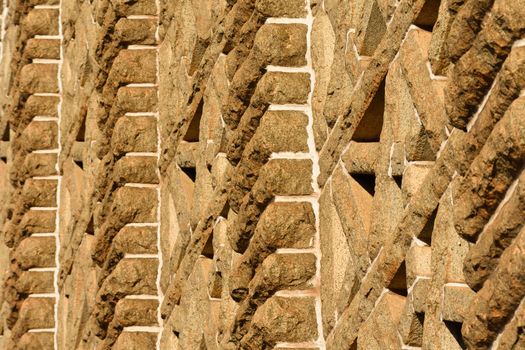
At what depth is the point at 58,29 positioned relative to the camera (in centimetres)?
496

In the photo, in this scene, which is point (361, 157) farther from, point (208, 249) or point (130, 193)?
point (130, 193)

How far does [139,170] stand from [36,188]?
124 centimetres

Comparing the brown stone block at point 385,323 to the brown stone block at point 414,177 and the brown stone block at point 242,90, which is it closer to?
the brown stone block at point 414,177

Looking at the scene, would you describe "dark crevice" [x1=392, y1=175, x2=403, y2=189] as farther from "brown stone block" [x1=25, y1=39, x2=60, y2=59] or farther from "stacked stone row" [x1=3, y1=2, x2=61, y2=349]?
"brown stone block" [x1=25, y1=39, x2=60, y2=59]

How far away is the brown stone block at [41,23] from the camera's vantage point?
4934mm

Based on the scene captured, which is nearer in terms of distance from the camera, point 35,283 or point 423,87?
point 423,87

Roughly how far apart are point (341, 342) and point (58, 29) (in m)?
2.78

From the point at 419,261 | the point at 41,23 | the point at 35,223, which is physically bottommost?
the point at 35,223

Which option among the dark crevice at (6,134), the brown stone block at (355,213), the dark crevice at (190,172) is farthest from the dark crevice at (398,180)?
the dark crevice at (6,134)

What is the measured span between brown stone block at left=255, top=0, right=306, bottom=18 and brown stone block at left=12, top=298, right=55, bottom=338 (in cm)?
224

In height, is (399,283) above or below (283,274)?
above

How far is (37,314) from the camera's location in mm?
4746

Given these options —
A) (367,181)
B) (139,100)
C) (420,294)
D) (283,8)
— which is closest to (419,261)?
(420,294)

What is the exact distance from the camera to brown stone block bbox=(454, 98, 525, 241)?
172cm
